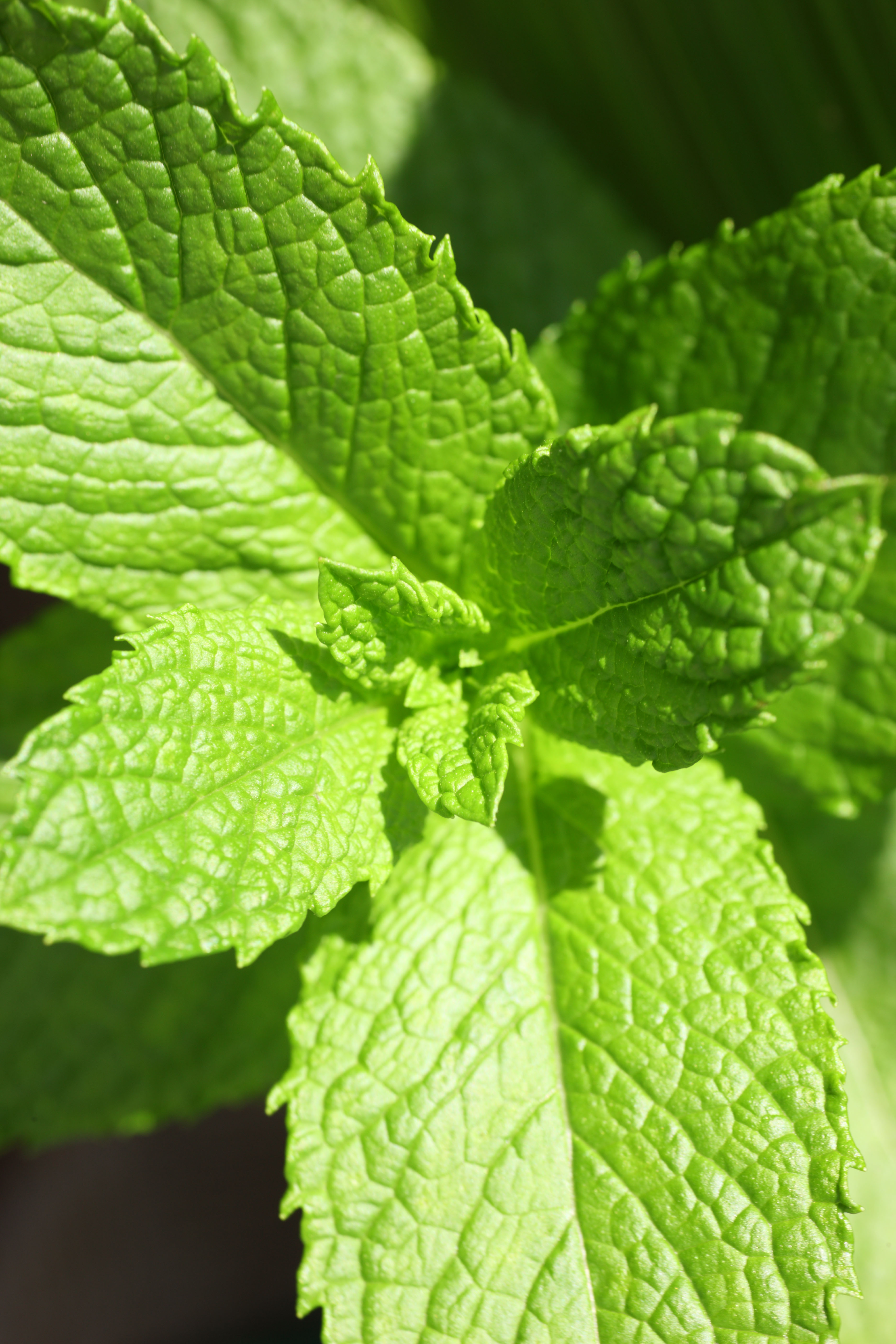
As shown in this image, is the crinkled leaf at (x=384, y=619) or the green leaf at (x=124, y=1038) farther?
the green leaf at (x=124, y=1038)

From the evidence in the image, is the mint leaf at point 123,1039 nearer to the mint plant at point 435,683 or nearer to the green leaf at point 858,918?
the mint plant at point 435,683

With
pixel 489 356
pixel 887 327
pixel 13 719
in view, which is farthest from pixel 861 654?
pixel 13 719

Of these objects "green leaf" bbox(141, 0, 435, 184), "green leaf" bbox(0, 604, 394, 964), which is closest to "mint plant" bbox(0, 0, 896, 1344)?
"green leaf" bbox(0, 604, 394, 964)

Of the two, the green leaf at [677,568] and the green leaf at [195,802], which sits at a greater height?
the green leaf at [677,568]

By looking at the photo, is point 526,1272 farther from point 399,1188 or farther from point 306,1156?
point 306,1156

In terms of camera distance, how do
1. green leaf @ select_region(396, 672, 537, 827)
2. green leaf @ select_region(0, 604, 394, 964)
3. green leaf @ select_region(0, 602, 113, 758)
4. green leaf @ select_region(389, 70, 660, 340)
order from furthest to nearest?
green leaf @ select_region(389, 70, 660, 340) < green leaf @ select_region(0, 602, 113, 758) < green leaf @ select_region(396, 672, 537, 827) < green leaf @ select_region(0, 604, 394, 964)

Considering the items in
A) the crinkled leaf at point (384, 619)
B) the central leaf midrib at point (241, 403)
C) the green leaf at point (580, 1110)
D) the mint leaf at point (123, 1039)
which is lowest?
the mint leaf at point (123, 1039)

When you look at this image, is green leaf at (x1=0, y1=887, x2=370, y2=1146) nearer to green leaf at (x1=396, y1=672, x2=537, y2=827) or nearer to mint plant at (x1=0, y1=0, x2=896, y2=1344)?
mint plant at (x1=0, y1=0, x2=896, y2=1344)

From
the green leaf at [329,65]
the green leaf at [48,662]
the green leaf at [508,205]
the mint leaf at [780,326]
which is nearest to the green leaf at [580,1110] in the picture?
the mint leaf at [780,326]
